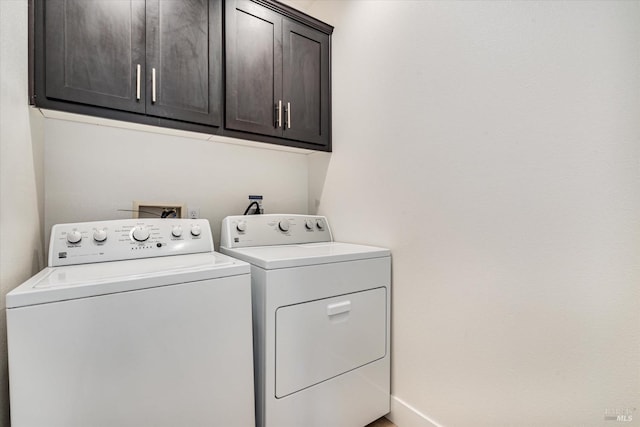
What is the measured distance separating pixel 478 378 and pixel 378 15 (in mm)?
1917

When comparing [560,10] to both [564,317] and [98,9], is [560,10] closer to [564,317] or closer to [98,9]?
[564,317]

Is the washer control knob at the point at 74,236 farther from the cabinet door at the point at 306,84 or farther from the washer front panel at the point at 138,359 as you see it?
the cabinet door at the point at 306,84

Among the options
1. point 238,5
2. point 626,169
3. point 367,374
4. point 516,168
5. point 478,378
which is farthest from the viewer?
point 238,5

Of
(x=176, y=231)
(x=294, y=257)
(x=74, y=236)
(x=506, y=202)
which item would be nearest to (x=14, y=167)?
(x=74, y=236)

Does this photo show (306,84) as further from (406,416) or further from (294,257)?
(406,416)

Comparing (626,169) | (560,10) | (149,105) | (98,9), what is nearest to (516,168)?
(626,169)

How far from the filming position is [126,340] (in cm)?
85

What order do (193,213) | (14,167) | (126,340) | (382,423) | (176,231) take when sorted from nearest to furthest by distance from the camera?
(126,340)
(14,167)
(176,231)
(382,423)
(193,213)

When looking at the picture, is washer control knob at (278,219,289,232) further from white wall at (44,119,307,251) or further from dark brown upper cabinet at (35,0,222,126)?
dark brown upper cabinet at (35,0,222,126)

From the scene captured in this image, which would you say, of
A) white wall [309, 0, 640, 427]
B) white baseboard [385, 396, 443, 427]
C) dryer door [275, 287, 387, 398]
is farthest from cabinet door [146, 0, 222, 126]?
white baseboard [385, 396, 443, 427]

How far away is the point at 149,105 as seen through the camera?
4.34ft

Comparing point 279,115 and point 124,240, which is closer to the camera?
point 124,240

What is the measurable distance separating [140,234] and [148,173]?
0.50 meters

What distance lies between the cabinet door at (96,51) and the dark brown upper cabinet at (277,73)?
1.41 feet
